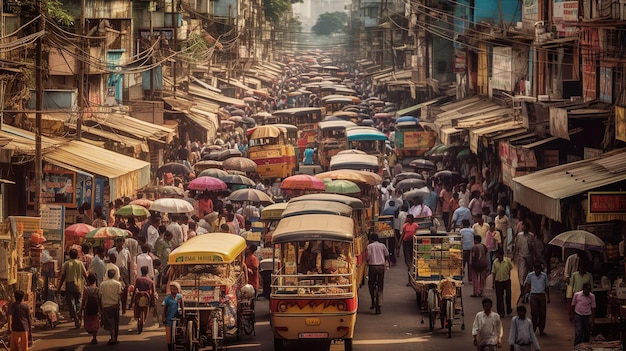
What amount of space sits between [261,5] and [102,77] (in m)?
98.9

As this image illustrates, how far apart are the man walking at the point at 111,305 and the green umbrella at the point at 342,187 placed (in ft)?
36.0

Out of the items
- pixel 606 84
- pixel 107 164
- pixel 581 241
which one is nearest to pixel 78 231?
pixel 107 164

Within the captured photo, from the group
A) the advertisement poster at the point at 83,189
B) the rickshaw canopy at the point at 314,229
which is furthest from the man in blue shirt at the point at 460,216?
the advertisement poster at the point at 83,189

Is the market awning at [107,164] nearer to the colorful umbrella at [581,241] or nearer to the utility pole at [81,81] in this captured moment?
the utility pole at [81,81]

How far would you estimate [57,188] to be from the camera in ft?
84.1

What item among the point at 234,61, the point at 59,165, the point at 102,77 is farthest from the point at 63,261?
the point at 234,61

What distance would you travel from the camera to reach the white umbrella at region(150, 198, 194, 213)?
26.3 metres

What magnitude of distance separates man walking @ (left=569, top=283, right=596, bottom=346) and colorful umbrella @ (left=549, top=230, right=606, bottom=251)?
230 centimetres

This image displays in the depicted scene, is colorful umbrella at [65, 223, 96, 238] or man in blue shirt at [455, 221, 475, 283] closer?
colorful umbrella at [65, 223, 96, 238]

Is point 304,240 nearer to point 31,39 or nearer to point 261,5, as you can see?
point 31,39

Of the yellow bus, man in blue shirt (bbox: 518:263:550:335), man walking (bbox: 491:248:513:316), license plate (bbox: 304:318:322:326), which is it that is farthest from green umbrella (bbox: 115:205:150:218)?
the yellow bus

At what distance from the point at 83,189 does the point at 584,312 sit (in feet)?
40.9

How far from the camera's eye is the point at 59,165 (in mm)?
25375

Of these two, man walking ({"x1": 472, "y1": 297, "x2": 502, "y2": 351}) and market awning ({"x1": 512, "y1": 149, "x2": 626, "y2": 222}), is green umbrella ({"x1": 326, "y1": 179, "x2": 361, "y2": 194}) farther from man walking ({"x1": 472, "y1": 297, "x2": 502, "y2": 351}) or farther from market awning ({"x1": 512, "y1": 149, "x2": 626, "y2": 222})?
man walking ({"x1": 472, "y1": 297, "x2": 502, "y2": 351})
